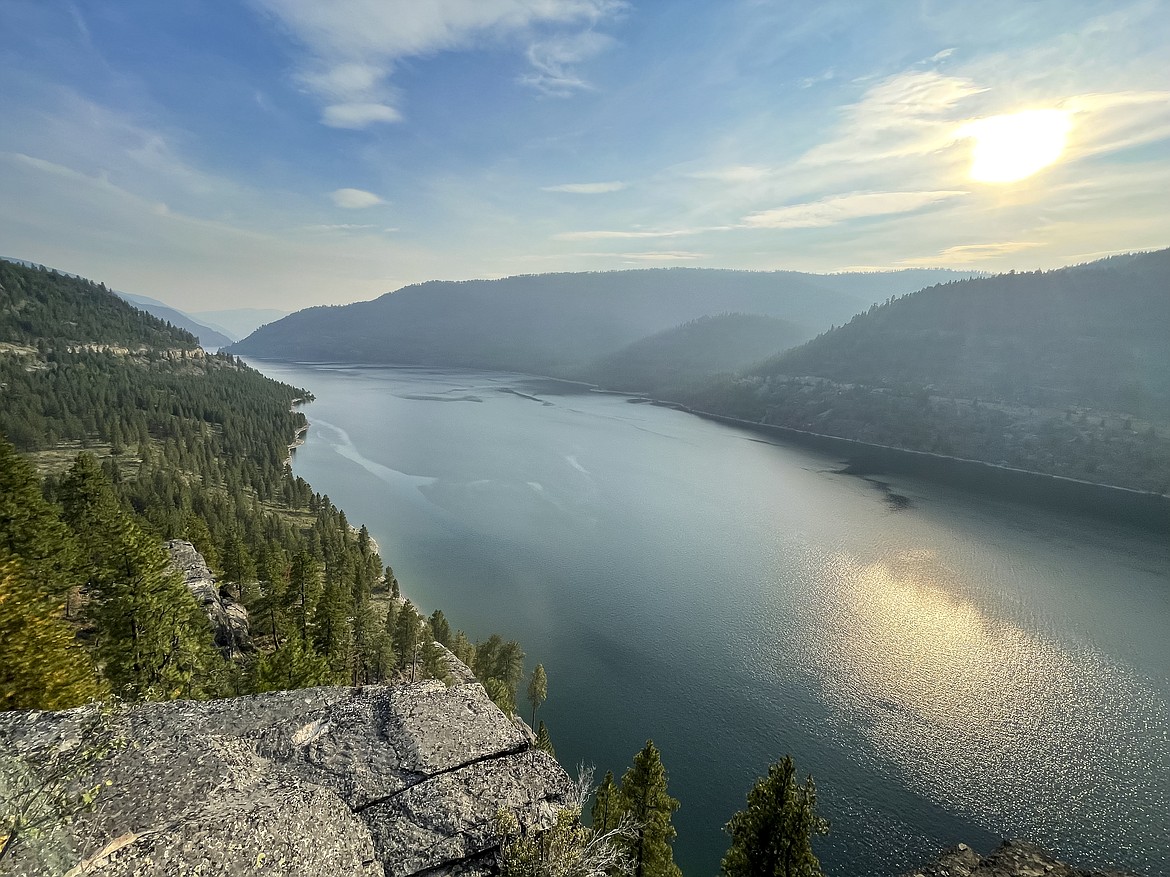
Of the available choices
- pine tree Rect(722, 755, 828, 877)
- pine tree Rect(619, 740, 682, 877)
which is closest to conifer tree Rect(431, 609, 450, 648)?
pine tree Rect(619, 740, 682, 877)

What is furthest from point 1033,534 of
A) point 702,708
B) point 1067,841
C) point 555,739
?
point 555,739

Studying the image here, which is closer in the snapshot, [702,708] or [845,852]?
[845,852]

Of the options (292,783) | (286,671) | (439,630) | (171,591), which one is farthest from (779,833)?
(439,630)

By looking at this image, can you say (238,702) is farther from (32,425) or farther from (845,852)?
(32,425)

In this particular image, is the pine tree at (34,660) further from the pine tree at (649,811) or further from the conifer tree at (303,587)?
the pine tree at (649,811)

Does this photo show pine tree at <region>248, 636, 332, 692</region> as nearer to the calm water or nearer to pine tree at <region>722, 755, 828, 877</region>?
pine tree at <region>722, 755, 828, 877</region>
